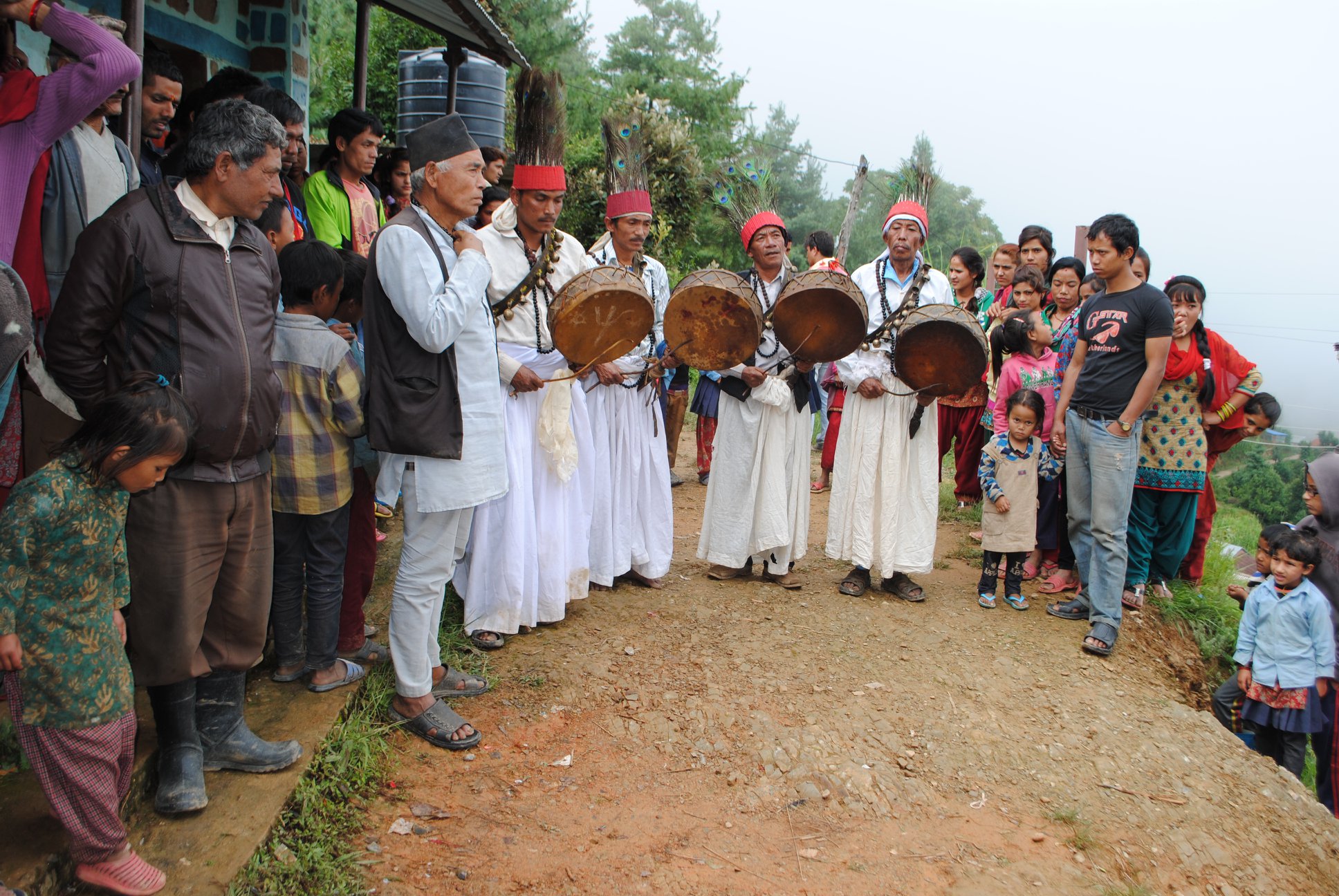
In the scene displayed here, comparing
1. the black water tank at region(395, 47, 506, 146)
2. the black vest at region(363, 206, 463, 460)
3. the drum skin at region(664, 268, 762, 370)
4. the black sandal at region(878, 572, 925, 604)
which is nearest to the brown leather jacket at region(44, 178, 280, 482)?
the black vest at region(363, 206, 463, 460)

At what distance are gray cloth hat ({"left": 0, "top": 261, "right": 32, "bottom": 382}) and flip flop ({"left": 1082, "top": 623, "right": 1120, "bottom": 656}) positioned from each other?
4764 mm

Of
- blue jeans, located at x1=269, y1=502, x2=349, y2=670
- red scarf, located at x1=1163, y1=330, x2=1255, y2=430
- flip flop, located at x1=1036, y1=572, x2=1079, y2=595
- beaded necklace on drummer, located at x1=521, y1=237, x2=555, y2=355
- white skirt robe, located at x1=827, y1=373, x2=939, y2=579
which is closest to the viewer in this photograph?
blue jeans, located at x1=269, y1=502, x2=349, y2=670

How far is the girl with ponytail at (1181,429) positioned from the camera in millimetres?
5465

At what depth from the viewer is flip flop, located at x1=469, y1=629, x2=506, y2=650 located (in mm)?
4148

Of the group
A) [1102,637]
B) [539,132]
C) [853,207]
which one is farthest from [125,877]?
[853,207]

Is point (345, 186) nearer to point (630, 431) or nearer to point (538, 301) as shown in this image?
point (538, 301)

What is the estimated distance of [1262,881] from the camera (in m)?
3.27

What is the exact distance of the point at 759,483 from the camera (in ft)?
17.5

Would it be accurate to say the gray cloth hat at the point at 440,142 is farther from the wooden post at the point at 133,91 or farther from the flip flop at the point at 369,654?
the flip flop at the point at 369,654

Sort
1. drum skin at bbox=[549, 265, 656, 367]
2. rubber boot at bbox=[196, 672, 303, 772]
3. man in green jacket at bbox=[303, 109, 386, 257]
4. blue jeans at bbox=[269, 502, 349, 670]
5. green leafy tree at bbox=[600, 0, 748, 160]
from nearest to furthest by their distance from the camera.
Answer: rubber boot at bbox=[196, 672, 303, 772]
blue jeans at bbox=[269, 502, 349, 670]
drum skin at bbox=[549, 265, 656, 367]
man in green jacket at bbox=[303, 109, 386, 257]
green leafy tree at bbox=[600, 0, 748, 160]

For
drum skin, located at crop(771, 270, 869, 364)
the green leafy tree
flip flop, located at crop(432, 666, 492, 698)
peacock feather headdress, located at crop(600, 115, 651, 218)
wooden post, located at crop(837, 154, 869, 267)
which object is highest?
the green leafy tree

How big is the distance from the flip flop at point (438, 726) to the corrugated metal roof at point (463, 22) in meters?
4.57

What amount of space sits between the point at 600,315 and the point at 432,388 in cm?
125

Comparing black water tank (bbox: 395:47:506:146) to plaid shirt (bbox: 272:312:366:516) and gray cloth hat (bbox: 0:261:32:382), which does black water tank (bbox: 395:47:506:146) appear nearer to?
plaid shirt (bbox: 272:312:366:516)
